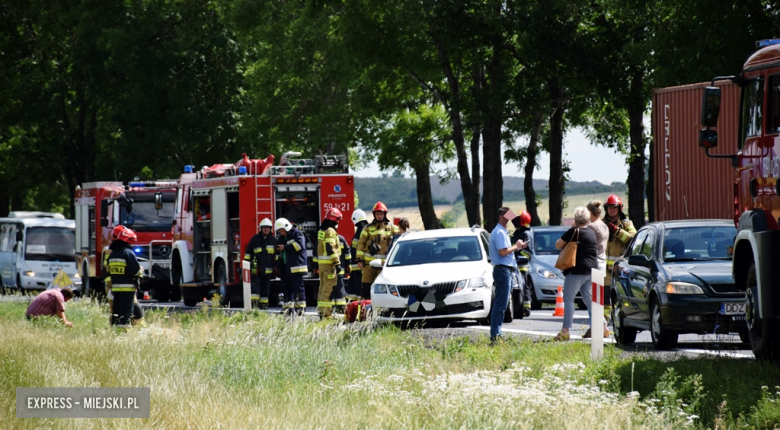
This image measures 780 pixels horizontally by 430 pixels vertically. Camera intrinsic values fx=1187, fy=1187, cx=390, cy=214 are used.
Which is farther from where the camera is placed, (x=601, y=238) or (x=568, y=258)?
(x=601, y=238)

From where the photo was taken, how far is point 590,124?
39031mm

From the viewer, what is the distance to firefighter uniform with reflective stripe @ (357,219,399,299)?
18.7m

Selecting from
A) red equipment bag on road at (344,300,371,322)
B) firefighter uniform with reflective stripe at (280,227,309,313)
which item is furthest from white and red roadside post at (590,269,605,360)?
firefighter uniform with reflective stripe at (280,227,309,313)

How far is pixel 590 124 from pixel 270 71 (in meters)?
10.7

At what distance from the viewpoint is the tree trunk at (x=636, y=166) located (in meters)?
28.5

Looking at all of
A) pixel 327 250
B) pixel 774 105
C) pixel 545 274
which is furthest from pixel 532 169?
→ pixel 774 105

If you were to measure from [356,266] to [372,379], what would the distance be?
31.4ft

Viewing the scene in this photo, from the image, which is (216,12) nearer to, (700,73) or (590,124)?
(590,124)

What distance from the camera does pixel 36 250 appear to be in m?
36.3

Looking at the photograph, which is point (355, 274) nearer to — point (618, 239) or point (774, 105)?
point (618, 239)

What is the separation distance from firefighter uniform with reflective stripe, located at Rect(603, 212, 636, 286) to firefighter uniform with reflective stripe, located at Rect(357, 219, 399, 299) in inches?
169

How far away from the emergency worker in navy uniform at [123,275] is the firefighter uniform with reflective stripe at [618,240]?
6044 mm

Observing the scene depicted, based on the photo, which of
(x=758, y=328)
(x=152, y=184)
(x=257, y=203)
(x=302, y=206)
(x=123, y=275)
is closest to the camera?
(x=758, y=328)

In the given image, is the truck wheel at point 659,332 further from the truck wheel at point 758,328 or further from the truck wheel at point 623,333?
the truck wheel at point 758,328
